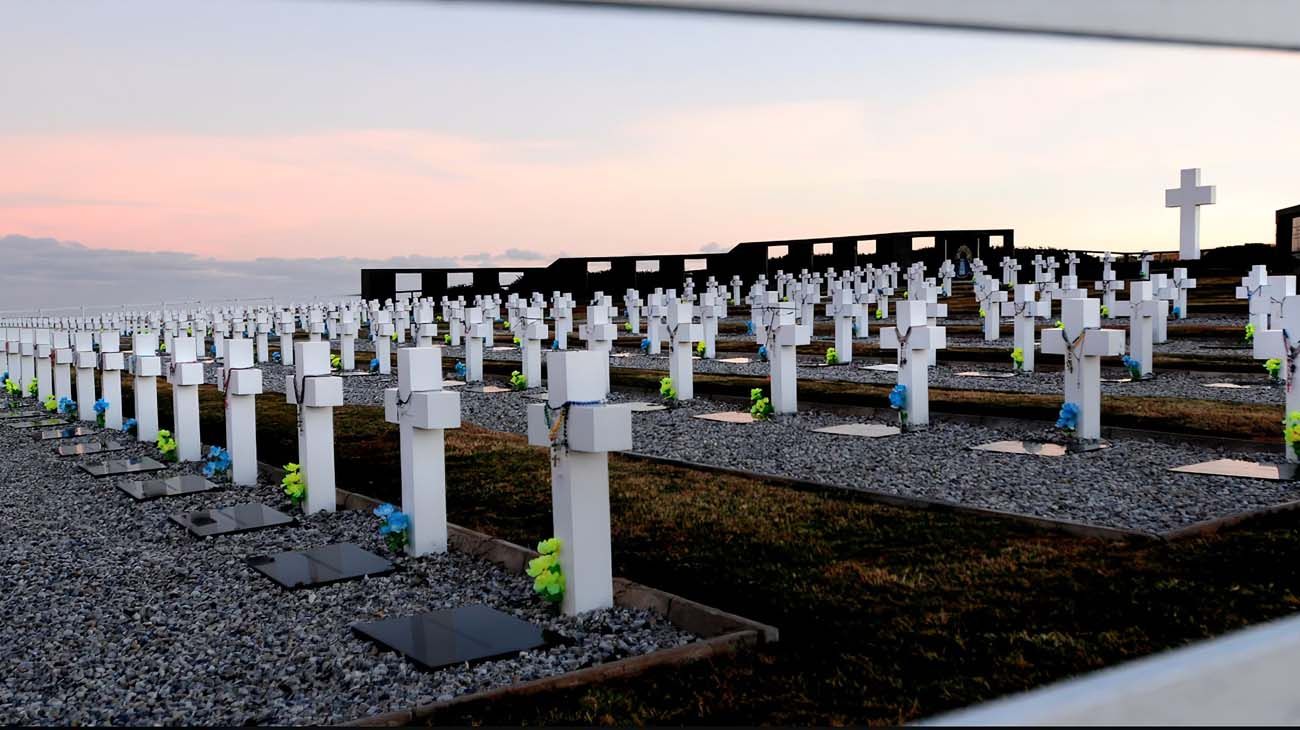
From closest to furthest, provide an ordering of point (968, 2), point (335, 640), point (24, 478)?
point (968, 2) < point (335, 640) < point (24, 478)

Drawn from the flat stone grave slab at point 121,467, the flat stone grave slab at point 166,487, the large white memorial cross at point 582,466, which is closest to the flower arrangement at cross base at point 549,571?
the large white memorial cross at point 582,466

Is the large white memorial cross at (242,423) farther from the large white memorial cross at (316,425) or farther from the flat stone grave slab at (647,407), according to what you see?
the flat stone grave slab at (647,407)

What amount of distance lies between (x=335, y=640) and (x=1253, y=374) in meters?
12.7

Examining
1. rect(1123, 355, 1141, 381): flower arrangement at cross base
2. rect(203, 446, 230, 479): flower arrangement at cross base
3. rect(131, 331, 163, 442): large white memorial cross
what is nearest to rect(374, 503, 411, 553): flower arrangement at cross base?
rect(203, 446, 230, 479): flower arrangement at cross base

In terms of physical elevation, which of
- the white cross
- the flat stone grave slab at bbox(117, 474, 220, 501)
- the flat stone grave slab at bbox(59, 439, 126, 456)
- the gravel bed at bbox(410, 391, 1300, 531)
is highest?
the white cross

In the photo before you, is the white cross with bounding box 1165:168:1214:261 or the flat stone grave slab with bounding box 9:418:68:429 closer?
the flat stone grave slab with bounding box 9:418:68:429

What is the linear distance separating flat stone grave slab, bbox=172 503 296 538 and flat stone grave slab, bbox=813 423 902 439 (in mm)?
5295

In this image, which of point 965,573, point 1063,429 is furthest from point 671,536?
point 1063,429

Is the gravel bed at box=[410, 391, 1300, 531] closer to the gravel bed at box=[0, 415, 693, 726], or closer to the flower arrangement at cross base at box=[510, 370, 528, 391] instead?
the gravel bed at box=[0, 415, 693, 726]

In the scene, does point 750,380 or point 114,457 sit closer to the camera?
point 114,457

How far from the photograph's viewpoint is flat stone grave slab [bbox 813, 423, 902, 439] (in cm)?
1023

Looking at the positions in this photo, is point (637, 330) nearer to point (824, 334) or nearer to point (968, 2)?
point (824, 334)

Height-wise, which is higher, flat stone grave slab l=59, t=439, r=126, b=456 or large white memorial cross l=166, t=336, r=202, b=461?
large white memorial cross l=166, t=336, r=202, b=461

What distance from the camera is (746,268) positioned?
139 feet
